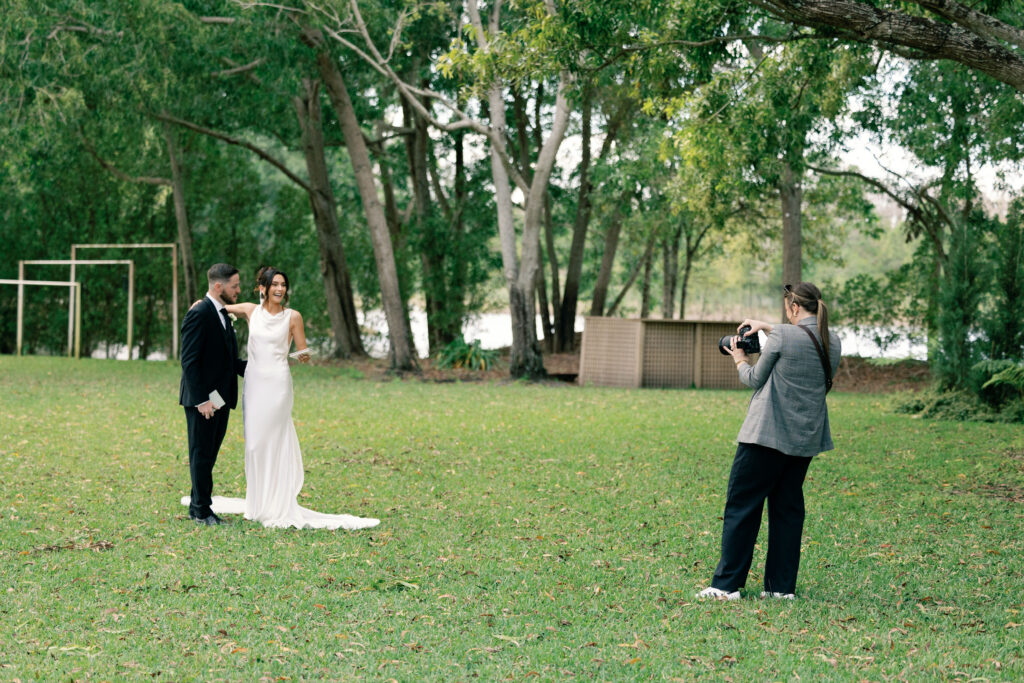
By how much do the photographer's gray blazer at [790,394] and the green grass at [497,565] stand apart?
91 centimetres

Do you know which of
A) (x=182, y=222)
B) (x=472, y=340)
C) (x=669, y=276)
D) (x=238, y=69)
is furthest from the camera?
(x=669, y=276)

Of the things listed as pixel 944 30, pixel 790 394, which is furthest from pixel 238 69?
pixel 790 394

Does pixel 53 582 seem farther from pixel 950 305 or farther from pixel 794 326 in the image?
pixel 950 305

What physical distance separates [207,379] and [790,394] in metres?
4.06

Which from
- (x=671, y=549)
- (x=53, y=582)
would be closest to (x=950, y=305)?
(x=671, y=549)

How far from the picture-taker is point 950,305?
48.6 feet

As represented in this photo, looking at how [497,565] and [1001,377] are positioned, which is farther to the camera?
[1001,377]

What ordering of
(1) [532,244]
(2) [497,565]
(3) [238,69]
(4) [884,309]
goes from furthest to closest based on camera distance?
1. (4) [884,309]
2. (3) [238,69]
3. (1) [532,244]
4. (2) [497,565]

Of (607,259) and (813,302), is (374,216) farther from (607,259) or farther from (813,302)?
(813,302)

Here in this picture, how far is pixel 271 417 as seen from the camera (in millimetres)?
7668

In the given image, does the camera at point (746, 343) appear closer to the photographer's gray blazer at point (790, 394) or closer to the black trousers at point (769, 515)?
the photographer's gray blazer at point (790, 394)

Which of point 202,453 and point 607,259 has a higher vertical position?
point 607,259

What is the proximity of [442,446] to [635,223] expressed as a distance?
15.4 meters

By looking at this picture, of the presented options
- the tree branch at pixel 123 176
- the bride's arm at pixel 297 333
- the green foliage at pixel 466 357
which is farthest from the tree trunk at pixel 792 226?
the bride's arm at pixel 297 333
